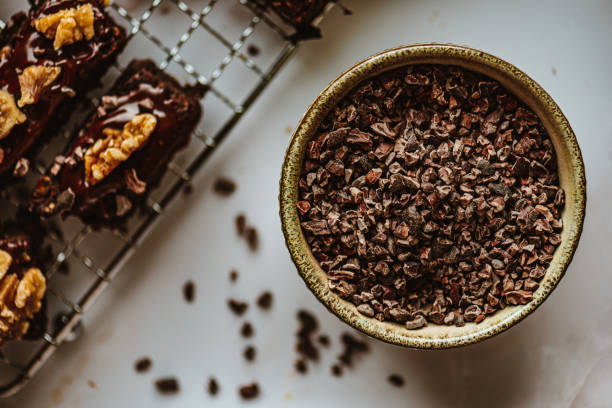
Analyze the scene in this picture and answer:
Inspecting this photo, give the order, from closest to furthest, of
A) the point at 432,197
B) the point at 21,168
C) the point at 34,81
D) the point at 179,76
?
the point at 432,197
the point at 34,81
the point at 21,168
the point at 179,76

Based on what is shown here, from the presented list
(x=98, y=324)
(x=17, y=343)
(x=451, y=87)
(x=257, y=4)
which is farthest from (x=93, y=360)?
(x=451, y=87)

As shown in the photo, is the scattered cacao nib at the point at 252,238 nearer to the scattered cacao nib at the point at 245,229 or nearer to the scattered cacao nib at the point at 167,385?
the scattered cacao nib at the point at 245,229

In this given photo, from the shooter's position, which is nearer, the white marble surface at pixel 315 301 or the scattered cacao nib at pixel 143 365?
the white marble surface at pixel 315 301

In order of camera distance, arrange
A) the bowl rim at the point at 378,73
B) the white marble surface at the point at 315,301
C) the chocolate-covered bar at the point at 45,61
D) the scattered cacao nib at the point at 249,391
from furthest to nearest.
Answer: the scattered cacao nib at the point at 249,391, the white marble surface at the point at 315,301, the chocolate-covered bar at the point at 45,61, the bowl rim at the point at 378,73

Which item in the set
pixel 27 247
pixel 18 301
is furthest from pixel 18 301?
pixel 27 247

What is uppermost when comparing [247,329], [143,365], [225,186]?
[225,186]

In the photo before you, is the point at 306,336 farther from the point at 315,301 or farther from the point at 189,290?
the point at 189,290

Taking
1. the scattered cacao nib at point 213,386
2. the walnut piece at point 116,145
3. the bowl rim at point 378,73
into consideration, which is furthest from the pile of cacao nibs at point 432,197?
the scattered cacao nib at point 213,386
